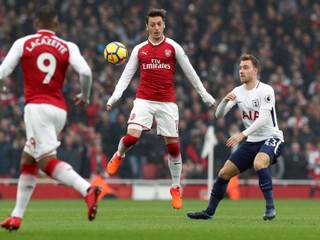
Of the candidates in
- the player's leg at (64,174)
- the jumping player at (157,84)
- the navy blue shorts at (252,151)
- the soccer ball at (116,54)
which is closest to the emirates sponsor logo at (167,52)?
the jumping player at (157,84)

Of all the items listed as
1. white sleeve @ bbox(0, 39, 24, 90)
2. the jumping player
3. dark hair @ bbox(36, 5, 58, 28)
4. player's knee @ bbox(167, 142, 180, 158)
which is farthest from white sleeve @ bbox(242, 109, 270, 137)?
white sleeve @ bbox(0, 39, 24, 90)

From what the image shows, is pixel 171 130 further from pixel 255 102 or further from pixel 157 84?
pixel 255 102

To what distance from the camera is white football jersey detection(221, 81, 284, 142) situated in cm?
1292

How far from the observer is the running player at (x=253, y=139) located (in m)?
12.8

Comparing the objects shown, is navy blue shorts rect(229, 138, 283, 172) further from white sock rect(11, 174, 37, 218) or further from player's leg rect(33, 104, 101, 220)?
white sock rect(11, 174, 37, 218)

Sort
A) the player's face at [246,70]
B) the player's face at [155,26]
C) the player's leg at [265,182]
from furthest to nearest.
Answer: the player's face at [155,26] < the player's face at [246,70] < the player's leg at [265,182]

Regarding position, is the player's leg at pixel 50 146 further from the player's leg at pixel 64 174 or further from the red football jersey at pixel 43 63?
the red football jersey at pixel 43 63

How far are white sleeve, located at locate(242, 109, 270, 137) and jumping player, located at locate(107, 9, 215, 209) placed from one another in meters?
1.17

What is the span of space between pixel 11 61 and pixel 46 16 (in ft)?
1.96

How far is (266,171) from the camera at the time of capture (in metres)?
12.8

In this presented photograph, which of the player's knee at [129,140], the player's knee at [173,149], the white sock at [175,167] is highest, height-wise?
the player's knee at [129,140]

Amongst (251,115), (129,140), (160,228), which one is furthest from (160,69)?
(160,228)

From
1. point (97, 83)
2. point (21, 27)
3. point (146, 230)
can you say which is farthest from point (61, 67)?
point (21, 27)

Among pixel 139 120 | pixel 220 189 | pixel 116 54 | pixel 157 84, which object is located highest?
pixel 116 54
